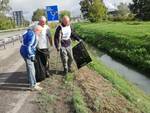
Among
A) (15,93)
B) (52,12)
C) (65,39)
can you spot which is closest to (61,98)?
(15,93)

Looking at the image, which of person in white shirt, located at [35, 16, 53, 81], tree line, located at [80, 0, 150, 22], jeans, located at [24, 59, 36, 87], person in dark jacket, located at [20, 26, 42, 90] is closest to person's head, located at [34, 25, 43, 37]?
person in white shirt, located at [35, 16, 53, 81]

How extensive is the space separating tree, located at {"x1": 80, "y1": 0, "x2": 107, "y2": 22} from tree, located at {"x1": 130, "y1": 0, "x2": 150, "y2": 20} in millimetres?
9881

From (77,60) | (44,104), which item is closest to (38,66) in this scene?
(77,60)

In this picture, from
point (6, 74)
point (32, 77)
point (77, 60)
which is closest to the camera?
point (32, 77)

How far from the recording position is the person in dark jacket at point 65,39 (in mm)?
11984

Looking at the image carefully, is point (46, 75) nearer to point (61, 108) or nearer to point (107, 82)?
point (107, 82)

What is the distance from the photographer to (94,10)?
3871 inches

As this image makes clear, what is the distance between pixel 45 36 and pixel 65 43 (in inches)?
31.3

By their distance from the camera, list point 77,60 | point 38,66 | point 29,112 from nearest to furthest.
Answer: point 29,112, point 38,66, point 77,60

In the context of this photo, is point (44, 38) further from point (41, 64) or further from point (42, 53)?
point (41, 64)

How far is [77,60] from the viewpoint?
12977mm

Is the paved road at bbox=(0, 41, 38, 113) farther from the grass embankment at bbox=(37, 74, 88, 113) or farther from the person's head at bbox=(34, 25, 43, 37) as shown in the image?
the person's head at bbox=(34, 25, 43, 37)

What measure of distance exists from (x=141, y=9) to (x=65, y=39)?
247ft

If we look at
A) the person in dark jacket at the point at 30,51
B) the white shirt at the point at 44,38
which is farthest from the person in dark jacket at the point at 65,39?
the person in dark jacket at the point at 30,51
